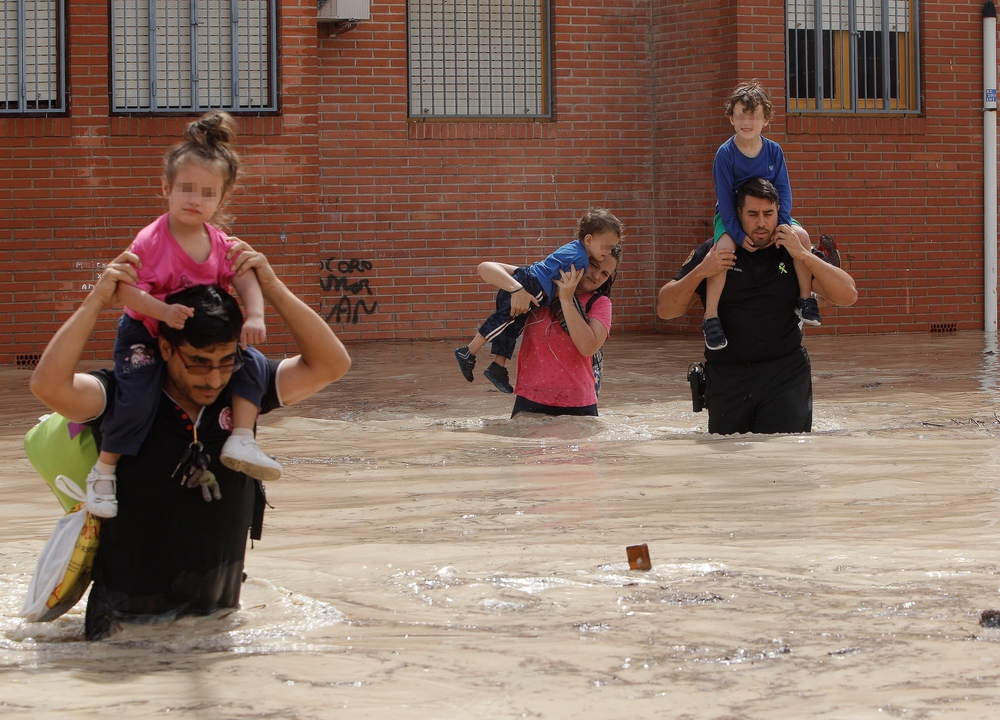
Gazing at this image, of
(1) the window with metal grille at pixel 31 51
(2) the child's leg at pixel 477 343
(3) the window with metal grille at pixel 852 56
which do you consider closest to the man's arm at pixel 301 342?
(2) the child's leg at pixel 477 343

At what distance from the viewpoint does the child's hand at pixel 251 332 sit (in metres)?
4.07

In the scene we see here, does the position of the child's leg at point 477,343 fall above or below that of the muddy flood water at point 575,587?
above

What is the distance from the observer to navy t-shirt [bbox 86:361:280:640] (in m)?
4.00

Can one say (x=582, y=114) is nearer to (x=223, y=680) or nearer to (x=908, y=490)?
(x=908, y=490)

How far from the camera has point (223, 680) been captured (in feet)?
11.9

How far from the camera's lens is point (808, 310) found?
693cm

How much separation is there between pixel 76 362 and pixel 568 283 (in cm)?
396

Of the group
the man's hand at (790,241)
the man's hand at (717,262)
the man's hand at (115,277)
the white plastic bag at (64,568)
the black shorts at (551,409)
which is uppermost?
the man's hand at (790,241)

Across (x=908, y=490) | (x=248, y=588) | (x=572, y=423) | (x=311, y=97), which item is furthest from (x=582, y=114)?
(x=248, y=588)

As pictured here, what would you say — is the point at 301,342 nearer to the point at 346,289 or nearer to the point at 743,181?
the point at 743,181

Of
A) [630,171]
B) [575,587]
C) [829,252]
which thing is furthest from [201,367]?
[630,171]

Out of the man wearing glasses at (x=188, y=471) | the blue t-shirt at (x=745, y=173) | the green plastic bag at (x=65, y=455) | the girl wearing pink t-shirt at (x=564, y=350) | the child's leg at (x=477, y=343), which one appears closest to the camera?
the man wearing glasses at (x=188, y=471)

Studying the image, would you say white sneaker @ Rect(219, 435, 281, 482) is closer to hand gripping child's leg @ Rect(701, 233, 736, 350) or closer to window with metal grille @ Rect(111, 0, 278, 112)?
hand gripping child's leg @ Rect(701, 233, 736, 350)

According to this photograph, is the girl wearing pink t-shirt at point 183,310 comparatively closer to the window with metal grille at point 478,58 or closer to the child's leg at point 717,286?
the child's leg at point 717,286
